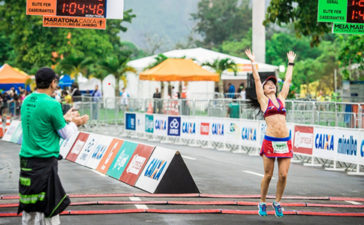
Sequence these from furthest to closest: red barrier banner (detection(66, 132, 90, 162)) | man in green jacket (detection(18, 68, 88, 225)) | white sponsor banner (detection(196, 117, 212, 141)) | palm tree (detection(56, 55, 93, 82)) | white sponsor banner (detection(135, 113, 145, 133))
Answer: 1. palm tree (detection(56, 55, 93, 82))
2. white sponsor banner (detection(135, 113, 145, 133))
3. white sponsor banner (detection(196, 117, 212, 141))
4. red barrier banner (detection(66, 132, 90, 162))
5. man in green jacket (detection(18, 68, 88, 225))

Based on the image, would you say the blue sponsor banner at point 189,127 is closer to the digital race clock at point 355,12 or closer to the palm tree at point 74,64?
the digital race clock at point 355,12

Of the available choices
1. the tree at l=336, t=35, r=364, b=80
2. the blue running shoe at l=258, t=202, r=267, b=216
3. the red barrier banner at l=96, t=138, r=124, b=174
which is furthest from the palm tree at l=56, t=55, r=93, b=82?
the blue running shoe at l=258, t=202, r=267, b=216

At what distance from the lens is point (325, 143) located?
17453mm

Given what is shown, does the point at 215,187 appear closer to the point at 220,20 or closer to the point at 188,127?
the point at 188,127

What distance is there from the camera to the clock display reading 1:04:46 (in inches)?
534

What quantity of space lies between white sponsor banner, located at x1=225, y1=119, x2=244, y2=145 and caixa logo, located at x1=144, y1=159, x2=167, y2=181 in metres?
10.2

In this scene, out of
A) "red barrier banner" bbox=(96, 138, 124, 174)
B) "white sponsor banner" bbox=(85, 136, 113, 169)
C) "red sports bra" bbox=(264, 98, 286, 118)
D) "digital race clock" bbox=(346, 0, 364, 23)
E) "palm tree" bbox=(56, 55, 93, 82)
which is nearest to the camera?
"red sports bra" bbox=(264, 98, 286, 118)

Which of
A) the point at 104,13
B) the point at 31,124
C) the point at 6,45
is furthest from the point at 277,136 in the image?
the point at 6,45

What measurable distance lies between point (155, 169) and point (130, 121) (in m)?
16.8

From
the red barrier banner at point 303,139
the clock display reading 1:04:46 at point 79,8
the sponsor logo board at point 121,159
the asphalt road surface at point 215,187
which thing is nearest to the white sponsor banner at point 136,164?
the sponsor logo board at point 121,159

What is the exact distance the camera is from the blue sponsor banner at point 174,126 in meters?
25.3

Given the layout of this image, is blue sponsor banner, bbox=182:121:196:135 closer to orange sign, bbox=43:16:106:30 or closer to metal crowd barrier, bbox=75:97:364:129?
metal crowd barrier, bbox=75:97:364:129

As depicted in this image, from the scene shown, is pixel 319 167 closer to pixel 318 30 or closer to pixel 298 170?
pixel 298 170

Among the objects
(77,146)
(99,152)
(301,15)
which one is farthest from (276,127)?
(301,15)
